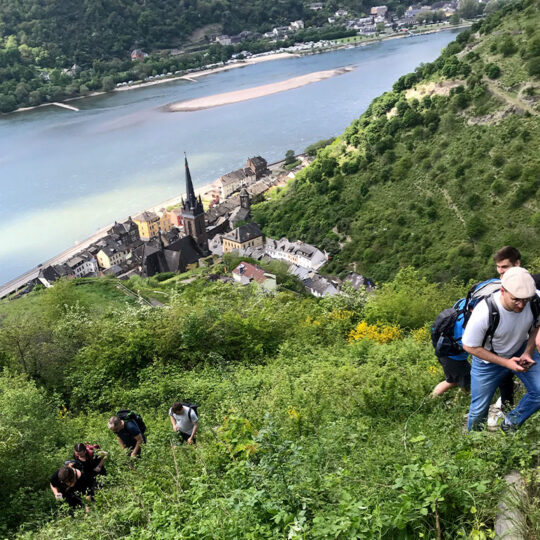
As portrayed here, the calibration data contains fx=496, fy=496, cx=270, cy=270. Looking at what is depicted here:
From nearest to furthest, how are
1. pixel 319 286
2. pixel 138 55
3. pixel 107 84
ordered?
pixel 319 286
pixel 107 84
pixel 138 55

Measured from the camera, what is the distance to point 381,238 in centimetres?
2947

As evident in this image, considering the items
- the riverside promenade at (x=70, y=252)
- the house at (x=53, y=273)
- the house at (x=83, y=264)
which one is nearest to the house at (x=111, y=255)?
the house at (x=83, y=264)

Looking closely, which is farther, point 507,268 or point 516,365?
point 507,268

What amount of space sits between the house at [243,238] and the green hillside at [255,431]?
89.5ft

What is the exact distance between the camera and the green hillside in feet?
9.89

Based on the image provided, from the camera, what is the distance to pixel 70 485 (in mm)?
4504

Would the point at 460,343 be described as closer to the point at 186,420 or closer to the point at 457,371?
the point at 457,371

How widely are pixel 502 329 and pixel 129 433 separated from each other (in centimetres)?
380

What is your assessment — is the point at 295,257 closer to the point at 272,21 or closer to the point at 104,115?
the point at 104,115

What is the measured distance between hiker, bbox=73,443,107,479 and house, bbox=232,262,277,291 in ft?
69.7

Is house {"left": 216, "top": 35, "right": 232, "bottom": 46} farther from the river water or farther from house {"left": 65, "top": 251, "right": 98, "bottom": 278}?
house {"left": 65, "top": 251, "right": 98, "bottom": 278}

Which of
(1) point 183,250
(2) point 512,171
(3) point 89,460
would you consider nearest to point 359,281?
(2) point 512,171

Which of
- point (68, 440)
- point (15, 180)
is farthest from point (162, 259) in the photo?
point (68, 440)

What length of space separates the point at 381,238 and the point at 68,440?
82.4 feet
